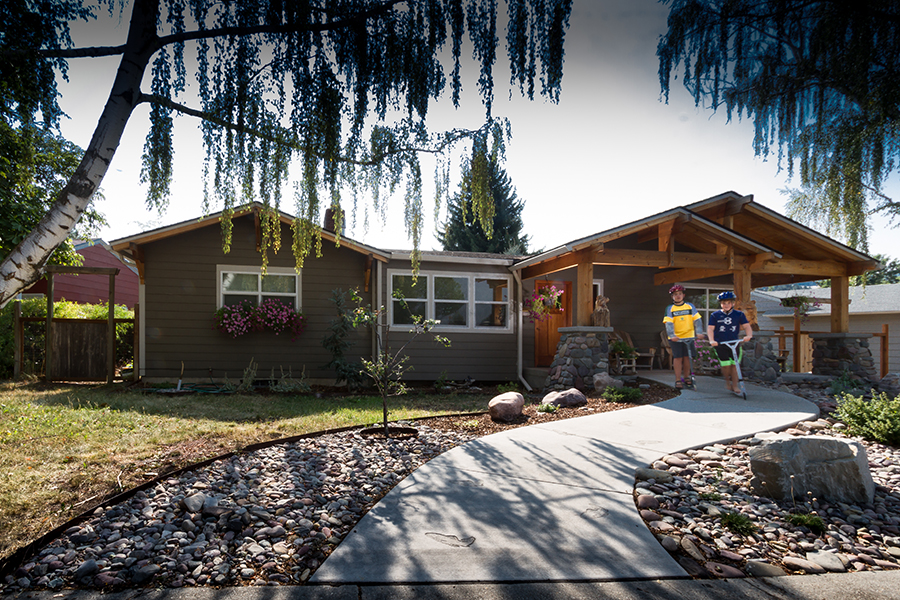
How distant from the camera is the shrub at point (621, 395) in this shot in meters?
7.11

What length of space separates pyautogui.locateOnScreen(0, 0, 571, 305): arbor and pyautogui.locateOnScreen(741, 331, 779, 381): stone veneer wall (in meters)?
7.72

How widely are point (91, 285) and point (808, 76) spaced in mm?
23013

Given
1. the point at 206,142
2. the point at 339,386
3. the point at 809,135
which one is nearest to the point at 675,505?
the point at 809,135

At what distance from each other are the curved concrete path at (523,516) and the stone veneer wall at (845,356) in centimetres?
657

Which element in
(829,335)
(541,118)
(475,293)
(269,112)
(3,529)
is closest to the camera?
(3,529)

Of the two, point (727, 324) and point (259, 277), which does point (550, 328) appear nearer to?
point (727, 324)

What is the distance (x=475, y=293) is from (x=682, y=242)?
523 centimetres

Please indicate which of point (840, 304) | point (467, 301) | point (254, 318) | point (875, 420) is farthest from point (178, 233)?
point (840, 304)

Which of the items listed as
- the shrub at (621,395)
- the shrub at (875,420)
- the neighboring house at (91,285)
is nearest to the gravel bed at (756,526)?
the shrub at (875,420)

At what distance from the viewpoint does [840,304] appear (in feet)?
34.5

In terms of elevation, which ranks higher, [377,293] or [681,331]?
[377,293]

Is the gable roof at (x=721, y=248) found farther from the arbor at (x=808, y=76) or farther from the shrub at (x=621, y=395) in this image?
the arbor at (x=808, y=76)

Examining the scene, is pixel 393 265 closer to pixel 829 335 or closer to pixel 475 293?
pixel 475 293

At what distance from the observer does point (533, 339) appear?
11805 mm
